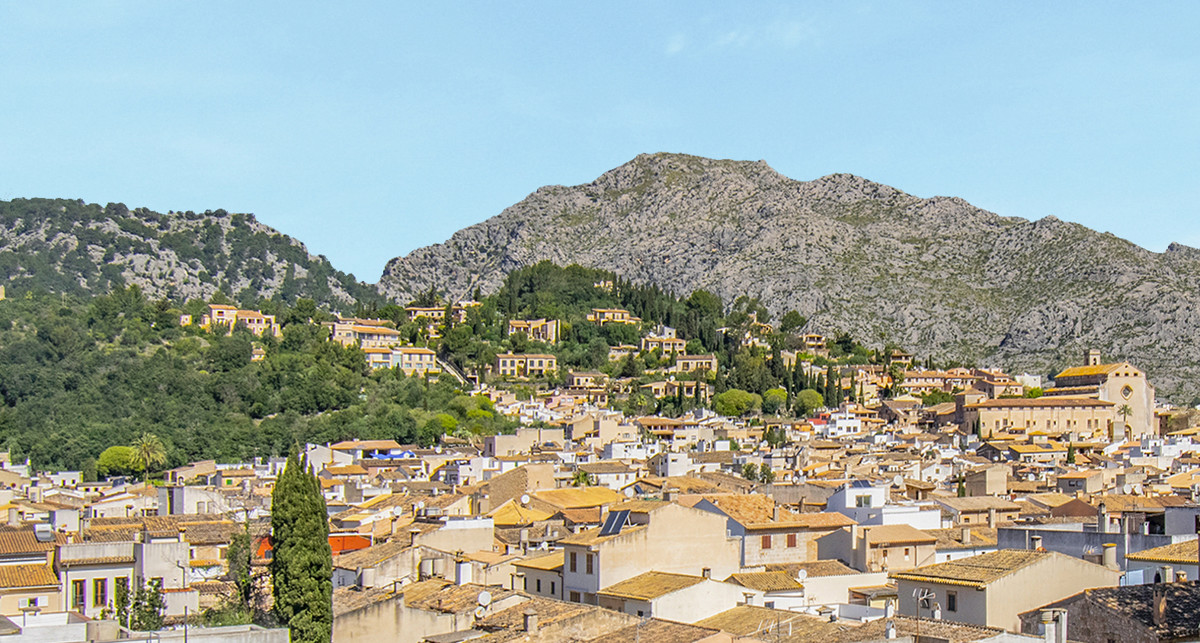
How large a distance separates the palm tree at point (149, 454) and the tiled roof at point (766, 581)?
69373 millimetres

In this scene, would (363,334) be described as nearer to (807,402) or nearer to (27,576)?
(807,402)

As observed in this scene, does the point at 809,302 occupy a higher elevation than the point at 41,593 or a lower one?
higher

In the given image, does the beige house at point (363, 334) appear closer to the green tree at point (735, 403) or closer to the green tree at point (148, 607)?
the green tree at point (735, 403)

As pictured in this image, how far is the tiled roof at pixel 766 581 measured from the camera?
91.8 feet

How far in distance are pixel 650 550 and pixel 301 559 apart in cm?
711

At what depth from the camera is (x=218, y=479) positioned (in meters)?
70.8

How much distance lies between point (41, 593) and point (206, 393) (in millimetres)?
92777

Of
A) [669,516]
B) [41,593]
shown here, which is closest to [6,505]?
[41,593]

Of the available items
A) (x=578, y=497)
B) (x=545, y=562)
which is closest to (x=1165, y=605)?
(x=545, y=562)

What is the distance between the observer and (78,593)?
26.4 m

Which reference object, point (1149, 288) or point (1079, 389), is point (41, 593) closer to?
point (1079, 389)

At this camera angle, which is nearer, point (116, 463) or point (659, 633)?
point (659, 633)

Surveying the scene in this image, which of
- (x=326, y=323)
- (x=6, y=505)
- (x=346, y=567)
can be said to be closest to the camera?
(x=346, y=567)

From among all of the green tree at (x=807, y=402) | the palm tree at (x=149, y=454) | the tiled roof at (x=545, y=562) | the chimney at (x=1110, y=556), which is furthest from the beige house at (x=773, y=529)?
the green tree at (x=807, y=402)
